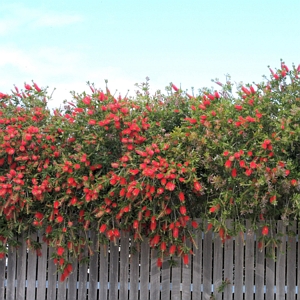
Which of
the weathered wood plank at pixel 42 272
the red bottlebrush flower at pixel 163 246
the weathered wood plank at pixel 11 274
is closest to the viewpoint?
the red bottlebrush flower at pixel 163 246

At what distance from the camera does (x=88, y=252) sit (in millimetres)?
7387

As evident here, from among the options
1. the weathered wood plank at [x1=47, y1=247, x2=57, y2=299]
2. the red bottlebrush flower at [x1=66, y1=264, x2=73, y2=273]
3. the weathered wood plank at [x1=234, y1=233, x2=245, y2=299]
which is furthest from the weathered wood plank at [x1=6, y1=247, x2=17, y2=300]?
the weathered wood plank at [x1=234, y1=233, x2=245, y2=299]

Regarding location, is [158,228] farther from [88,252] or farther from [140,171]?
[88,252]

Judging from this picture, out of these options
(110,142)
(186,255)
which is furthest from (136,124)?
(186,255)

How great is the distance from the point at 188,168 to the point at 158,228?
98 centimetres

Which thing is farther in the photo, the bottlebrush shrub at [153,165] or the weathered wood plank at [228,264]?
the weathered wood plank at [228,264]

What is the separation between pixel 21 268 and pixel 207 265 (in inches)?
108

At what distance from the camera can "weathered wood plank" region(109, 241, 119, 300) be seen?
7367 millimetres

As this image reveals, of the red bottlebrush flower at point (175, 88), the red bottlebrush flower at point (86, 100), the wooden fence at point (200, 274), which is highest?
the red bottlebrush flower at point (175, 88)

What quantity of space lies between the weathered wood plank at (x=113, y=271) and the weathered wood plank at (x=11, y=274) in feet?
4.82

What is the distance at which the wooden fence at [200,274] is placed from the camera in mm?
7188

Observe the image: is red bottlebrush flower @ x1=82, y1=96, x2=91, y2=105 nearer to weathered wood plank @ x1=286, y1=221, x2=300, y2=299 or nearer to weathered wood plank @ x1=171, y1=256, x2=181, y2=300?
weathered wood plank @ x1=171, y1=256, x2=181, y2=300

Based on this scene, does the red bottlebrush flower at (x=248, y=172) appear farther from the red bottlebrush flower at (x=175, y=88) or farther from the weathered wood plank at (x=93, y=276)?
the weathered wood plank at (x=93, y=276)

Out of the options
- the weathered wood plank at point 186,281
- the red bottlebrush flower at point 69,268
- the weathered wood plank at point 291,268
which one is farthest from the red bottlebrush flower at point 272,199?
the red bottlebrush flower at point 69,268
